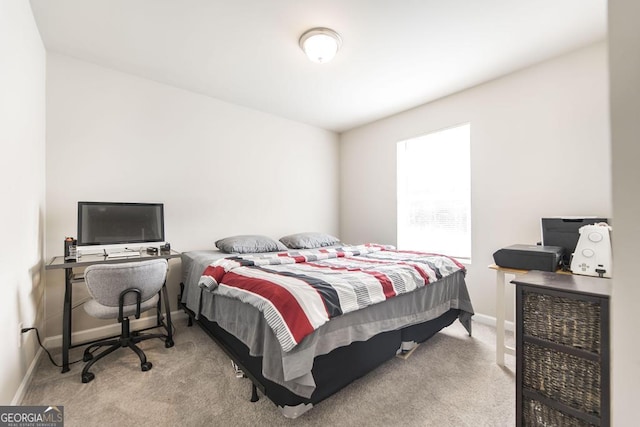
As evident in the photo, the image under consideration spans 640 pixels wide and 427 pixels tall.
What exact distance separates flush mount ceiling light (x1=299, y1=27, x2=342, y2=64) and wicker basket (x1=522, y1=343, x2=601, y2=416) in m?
2.30

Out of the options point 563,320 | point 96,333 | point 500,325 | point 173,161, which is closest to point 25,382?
point 96,333

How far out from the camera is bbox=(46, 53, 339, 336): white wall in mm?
2404

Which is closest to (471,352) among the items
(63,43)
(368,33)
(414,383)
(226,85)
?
(414,383)

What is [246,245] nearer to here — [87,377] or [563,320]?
[87,377]

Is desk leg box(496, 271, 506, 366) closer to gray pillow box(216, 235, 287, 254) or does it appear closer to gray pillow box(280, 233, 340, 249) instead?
gray pillow box(280, 233, 340, 249)

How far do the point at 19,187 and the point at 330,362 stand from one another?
7.03ft

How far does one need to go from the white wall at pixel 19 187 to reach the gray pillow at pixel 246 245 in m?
1.43

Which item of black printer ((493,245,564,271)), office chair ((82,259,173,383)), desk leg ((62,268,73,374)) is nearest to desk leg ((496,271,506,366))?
black printer ((493,245,564,271))

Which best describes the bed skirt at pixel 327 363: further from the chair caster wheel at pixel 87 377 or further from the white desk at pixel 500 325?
the chair caster wheel at pixel 87 377

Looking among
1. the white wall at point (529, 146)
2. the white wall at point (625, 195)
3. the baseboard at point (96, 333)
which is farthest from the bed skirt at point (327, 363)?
the white wall at point (529, 146)

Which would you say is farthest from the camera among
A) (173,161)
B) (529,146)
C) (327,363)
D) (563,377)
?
(173,161)

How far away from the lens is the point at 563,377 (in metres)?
1.03

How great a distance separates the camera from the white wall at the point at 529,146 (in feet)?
7.44

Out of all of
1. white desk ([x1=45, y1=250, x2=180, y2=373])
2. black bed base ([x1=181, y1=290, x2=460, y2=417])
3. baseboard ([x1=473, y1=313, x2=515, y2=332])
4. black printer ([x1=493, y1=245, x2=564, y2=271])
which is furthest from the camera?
baseboard ([x1=473, y1=313, x2=515, y2=332])
